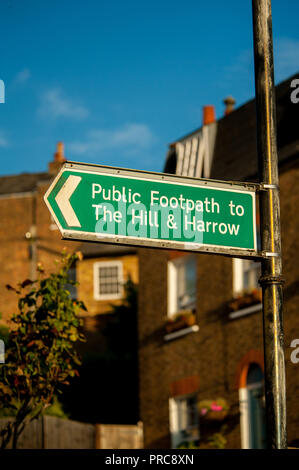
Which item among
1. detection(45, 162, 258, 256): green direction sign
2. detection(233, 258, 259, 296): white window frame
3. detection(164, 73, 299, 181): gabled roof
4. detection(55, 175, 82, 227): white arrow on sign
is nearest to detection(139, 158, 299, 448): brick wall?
detection(233, 258, 259, 296): white window frame

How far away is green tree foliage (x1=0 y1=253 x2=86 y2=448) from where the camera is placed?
12.3m

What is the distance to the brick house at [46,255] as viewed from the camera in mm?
38406

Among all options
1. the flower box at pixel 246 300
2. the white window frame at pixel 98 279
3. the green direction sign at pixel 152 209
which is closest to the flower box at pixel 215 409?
the flower box at pixel 246 300

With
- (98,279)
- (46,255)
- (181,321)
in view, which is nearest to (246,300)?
(181,321)

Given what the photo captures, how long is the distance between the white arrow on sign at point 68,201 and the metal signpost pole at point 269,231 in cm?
144

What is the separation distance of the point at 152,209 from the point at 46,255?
127ft

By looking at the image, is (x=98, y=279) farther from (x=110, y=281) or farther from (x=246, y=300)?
(x=246, y=300)

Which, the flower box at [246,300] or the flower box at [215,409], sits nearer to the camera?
the flower box at [246,300]

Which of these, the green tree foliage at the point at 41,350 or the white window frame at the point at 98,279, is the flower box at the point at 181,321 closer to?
the green tree foliage at the point at 41,350

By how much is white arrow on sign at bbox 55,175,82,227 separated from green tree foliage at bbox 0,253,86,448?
6.12 m

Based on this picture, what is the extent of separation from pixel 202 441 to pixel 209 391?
121cm
